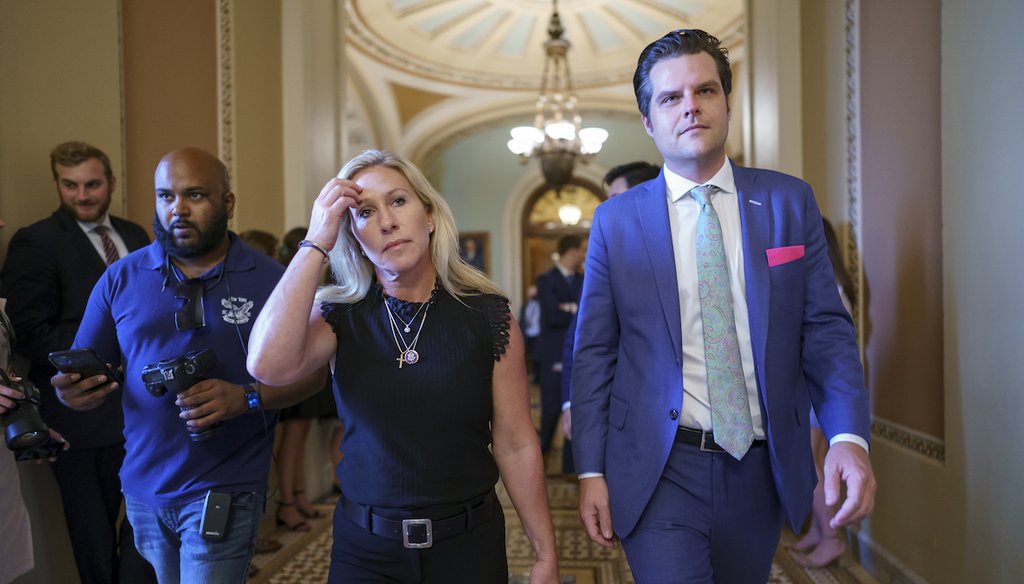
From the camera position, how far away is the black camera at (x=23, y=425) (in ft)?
6.12

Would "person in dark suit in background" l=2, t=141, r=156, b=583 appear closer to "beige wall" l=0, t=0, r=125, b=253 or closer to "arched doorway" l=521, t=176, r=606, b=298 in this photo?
"beige wall" l=0, t=0, r=125, b=253

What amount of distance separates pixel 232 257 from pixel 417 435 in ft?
2.87

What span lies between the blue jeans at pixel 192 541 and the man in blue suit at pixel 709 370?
2.99ft

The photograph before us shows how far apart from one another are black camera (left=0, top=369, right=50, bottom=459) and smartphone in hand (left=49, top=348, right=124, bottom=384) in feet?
0.61

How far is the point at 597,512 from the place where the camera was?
5.62ft

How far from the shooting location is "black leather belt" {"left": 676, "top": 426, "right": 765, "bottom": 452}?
5.50 ft

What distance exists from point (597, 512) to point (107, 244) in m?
2.24

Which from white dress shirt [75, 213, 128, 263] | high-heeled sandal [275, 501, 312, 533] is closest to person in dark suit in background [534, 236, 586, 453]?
high-heeled sandal [275, 501, 312, 533]

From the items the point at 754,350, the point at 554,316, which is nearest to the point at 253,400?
the point at 754,350

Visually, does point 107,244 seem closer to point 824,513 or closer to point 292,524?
point 292,524

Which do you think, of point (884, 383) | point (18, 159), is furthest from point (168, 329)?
point (884, 383)

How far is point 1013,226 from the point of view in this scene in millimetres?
2256

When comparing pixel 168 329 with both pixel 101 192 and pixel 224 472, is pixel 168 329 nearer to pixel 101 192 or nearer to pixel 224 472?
pixel 224 472

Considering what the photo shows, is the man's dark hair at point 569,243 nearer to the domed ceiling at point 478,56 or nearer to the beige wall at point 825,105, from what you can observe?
the beige wall at point 825,105
